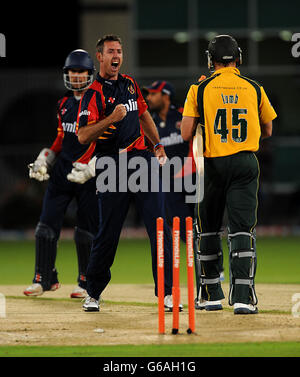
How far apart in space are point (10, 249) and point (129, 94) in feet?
29.1

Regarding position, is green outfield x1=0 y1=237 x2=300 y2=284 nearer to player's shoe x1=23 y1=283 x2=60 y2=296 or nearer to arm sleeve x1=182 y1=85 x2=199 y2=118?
player's shoe x1=23 y1=283 x2=60 y2=296

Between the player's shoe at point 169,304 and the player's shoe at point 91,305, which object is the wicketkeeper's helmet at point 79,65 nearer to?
the player's shoe at point 91,305

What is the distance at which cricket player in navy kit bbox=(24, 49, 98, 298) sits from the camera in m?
9.33

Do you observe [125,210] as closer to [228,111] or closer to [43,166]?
[228,111]

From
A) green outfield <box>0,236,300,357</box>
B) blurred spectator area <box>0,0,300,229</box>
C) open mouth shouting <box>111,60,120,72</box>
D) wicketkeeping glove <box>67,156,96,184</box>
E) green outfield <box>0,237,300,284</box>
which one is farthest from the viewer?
blurred spectator area <box>0,0,300,229</box>

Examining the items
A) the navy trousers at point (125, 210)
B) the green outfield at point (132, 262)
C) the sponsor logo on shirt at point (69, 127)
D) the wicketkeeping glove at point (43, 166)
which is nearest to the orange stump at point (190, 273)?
the navy trousers at point (125, 210)

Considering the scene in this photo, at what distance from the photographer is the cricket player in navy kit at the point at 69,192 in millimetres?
9328

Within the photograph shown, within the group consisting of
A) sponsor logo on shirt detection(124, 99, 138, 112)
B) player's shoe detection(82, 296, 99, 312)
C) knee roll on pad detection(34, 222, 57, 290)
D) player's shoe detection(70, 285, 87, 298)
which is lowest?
player's shoe detection(70, 285, 87, 298)

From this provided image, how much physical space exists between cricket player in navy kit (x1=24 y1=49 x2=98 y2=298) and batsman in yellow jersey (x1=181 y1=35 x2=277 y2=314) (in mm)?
1779

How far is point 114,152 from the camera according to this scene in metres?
8.12

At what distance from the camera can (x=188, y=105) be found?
784 centimetres

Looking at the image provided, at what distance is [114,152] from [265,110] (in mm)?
1432

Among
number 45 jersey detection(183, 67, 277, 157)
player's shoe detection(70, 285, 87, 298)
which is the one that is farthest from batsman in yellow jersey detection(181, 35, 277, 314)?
player's shoe detection(70, 285, 87, 298)

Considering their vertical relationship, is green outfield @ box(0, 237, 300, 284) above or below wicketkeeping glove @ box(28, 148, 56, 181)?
below
